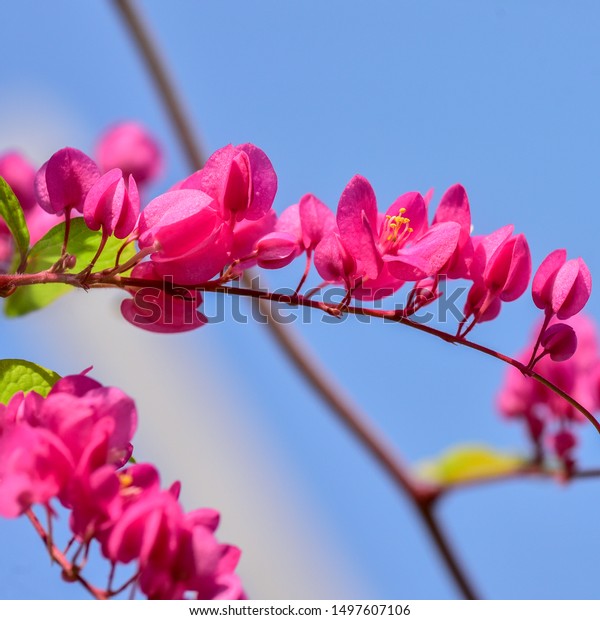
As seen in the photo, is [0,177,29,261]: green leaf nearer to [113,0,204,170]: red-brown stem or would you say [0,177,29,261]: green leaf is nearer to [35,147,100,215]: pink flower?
[35,147,100,215]: pink flower

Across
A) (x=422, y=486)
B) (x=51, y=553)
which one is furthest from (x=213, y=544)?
(x=422, y=486)

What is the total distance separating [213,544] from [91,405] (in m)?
0.18

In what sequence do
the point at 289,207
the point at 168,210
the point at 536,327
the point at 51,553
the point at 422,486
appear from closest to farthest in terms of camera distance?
the point at 51,553, the point at 168,210, the point at 289,207, the point at 422,486, the point at 536,327

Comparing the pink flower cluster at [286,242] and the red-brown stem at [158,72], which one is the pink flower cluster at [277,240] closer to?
the pink flower cluster at [286,242]

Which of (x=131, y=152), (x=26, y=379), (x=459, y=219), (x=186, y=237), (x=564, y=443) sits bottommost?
(x=26, y=379)

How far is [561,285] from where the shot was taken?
0.95 m

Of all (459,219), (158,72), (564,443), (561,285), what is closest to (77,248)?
(459,219)

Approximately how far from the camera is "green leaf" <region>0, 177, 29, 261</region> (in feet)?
3.11

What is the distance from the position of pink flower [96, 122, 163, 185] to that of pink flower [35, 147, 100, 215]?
101 centimetres

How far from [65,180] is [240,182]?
0.65 ft

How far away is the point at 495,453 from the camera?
1870 mm

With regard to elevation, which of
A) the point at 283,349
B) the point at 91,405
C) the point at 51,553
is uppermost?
the point at 283,349

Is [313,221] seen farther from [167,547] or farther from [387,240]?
[167,547]
